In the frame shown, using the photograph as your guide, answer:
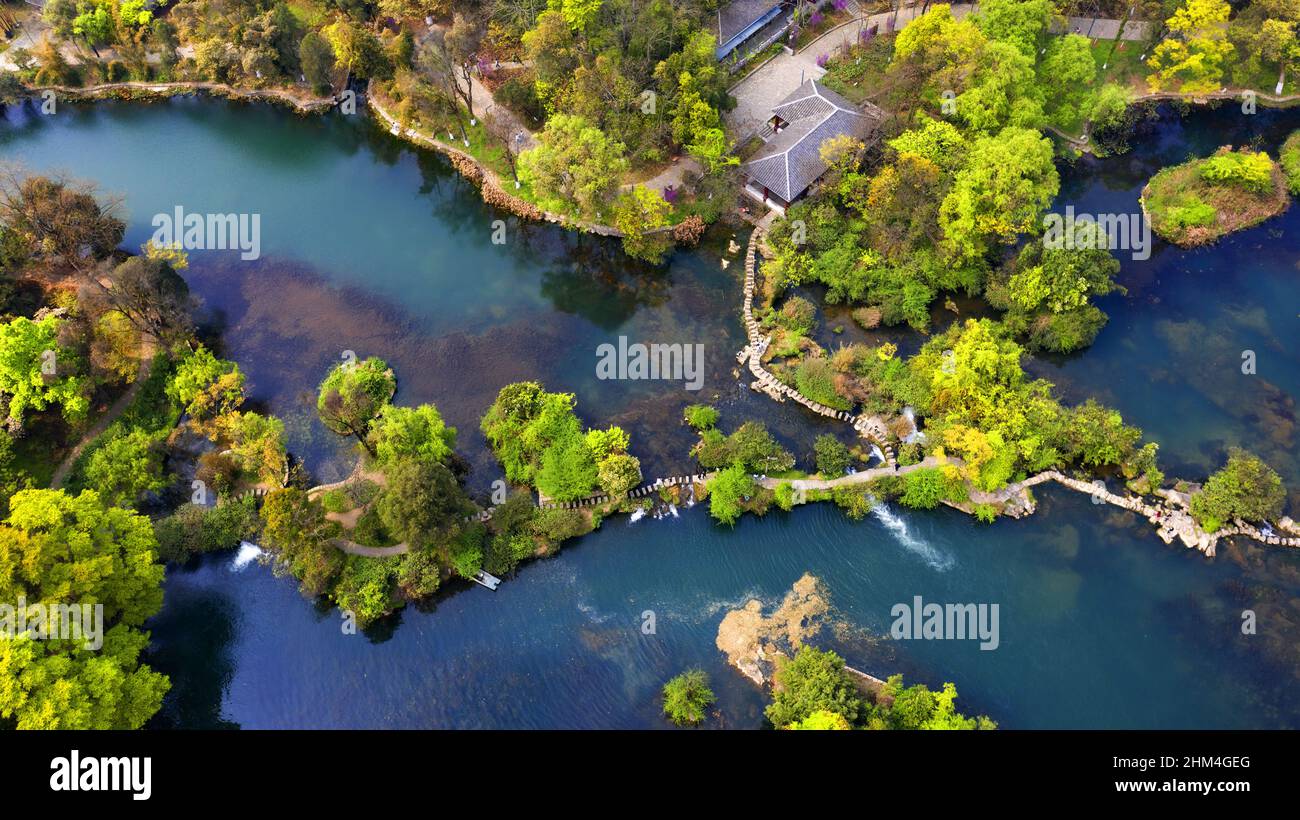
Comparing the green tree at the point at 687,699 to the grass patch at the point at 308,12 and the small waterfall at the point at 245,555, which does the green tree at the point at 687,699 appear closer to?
the small waterfall at the point at 245,555

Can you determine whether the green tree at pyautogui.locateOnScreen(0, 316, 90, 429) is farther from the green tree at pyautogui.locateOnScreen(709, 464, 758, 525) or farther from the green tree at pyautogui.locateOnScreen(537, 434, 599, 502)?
the green tree at pyautogui.locateOnScreen(709, 464, 758, 525)

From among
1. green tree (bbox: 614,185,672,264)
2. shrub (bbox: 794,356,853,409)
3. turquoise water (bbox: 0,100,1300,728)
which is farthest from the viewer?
green tree (bbox: 614,185,672,264)

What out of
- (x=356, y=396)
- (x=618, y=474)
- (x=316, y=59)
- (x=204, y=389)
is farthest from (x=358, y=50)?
(x=618, y=474)

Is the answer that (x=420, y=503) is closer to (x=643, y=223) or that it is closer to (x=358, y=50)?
(x=643, y=223)

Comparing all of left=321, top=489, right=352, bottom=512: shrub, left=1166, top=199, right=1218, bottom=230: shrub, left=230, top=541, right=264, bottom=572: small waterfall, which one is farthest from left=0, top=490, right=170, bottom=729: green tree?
left=1166, top=199, right=1218, bottom=230: shrub

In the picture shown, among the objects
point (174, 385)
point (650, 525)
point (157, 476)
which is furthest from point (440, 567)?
point (174, 385)
